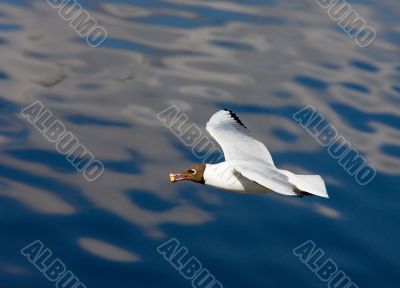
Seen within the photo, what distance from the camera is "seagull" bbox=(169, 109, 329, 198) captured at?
14461mm

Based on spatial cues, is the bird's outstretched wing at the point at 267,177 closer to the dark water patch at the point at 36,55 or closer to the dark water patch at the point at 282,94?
the dark water patch at the point at 282,94

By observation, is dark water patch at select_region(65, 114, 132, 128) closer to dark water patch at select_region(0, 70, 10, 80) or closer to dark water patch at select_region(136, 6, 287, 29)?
dark water patch at select_region(0, 70, 10, 80)

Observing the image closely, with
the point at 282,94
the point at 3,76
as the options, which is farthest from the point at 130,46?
the point at 282,94

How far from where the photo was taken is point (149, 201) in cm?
2134

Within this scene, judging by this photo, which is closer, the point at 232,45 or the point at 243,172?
the point at 243,172

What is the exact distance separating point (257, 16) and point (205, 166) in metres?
16.9

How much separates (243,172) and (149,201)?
6835 mm

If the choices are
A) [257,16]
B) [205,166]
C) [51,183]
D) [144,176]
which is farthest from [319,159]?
[257,16]

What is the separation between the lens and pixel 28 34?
3038cm

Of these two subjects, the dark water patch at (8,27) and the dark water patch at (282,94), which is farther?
the dark water patch at (8,27)

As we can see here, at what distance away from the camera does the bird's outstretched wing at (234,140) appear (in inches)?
648

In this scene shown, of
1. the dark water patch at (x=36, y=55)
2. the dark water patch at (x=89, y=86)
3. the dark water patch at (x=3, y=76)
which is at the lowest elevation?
the dark water patch at (x=3, y=76)

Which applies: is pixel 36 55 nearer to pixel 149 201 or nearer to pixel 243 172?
pixel 149 201

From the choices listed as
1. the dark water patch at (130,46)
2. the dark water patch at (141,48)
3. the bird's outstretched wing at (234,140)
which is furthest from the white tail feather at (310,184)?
the dark water patch at (130,46)
